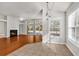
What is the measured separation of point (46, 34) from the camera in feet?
28.4

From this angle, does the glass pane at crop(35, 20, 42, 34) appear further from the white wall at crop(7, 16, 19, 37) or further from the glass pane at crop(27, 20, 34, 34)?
the white wall at crop(7, 16, 19, 37)

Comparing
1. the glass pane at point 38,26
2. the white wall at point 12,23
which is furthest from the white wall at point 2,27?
the glass pane at point 38,26

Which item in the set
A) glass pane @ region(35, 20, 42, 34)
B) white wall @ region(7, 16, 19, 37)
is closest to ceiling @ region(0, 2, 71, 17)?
white wall @ region(7, 16, 19, 37)

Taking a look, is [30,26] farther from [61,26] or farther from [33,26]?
[61,26]

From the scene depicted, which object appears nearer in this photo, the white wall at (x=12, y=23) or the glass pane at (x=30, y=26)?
the white wall at (x=12, y=23)

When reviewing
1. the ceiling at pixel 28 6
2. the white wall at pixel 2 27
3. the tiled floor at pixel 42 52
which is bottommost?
the tiled floor at pixel 42 52

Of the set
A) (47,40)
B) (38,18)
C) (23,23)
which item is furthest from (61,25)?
(23,23)

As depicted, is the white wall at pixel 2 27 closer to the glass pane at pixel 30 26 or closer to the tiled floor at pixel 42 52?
the glass pane at pixel 30 26

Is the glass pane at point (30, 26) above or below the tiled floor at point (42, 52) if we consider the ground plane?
above

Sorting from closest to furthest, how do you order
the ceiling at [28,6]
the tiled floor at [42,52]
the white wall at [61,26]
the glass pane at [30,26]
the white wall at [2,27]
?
the tiled floor at [42,52] < the ceiling at [28,6] < the white wall at [61,26] < the white wall at [2,27] < the glass pane at [30,26]

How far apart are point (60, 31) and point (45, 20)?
1.45m

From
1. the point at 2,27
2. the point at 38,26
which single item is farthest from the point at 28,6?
the point at 2,27

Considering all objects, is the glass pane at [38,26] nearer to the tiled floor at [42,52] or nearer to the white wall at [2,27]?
the white wall at [2,27]

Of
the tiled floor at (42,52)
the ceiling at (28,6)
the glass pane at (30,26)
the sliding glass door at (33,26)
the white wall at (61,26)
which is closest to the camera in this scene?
the tiled floor at (42,52)
